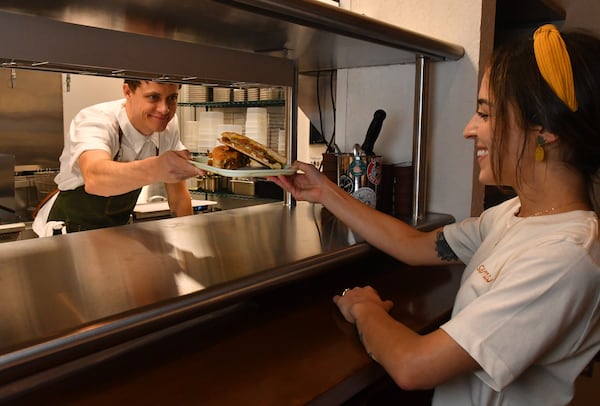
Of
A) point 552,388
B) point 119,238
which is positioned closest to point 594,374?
point 552,388

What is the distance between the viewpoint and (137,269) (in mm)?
892

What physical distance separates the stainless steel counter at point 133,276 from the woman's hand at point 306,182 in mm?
83

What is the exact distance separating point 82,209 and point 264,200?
→ 64.5 inches

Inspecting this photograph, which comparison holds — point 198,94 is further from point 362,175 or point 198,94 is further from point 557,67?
point 557,67

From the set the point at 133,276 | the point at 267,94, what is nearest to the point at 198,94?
the point at 267,94

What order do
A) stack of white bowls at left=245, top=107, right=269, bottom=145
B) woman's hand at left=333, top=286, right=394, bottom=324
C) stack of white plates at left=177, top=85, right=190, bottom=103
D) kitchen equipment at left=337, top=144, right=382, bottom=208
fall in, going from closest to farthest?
woman's hand at left=333, top=286, right=394, bottom=324
kitchen equipment at left=337, top=144, right=382, bottom=208
stack of white bowls at left=245, top=107, right=269, bottom=145
stack of white plates at left=177, top=85, right=190, bottom=103

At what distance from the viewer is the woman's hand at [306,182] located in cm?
126

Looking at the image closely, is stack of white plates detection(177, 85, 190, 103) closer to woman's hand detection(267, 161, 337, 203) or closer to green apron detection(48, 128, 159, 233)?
green apron detection(48, 128, 159, 233)

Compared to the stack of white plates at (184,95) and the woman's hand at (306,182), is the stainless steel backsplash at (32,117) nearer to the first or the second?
the stack of white plates at (184,95)

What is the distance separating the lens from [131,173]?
1.48m

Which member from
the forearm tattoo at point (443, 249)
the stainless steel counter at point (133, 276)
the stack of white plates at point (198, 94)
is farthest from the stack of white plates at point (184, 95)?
the forearm tattoo at point (443, 249)

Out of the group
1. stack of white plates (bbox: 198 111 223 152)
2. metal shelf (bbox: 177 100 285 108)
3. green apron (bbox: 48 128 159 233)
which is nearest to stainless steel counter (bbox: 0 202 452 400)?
green apron (bbox: 48 128 159 233)

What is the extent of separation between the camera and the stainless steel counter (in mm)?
636

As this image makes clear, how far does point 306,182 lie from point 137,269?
1.67 ft
